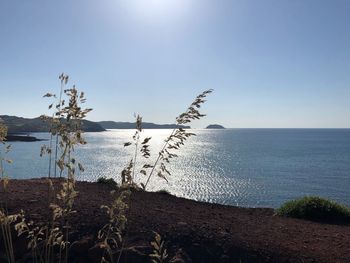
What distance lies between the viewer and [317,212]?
45.7 feet

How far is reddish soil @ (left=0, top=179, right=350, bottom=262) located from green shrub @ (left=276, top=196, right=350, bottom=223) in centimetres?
275

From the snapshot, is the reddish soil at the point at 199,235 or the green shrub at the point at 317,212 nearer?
the reddish soil at the point at 199,235

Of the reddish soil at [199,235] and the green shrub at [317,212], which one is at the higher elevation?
the reddish soil at [199,235]

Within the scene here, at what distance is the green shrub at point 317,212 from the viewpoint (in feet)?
45.3

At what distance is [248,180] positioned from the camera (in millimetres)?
57000

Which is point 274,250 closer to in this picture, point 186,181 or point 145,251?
point 145,251

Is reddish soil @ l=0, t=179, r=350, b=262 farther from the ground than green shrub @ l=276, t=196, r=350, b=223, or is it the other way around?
reddish soil @ l=0, t=179, r=350, b=262

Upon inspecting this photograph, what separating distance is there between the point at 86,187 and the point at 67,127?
10663 millimetres

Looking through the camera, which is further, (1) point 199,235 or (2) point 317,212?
(2) point 317,212

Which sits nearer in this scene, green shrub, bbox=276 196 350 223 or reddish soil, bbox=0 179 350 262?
reddish soil, bbox=0 179 350 262

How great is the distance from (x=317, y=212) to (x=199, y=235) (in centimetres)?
737

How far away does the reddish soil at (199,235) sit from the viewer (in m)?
7.54

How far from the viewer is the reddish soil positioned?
754 centimetres

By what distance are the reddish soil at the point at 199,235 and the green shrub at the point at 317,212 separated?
275 cm
